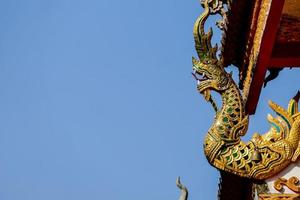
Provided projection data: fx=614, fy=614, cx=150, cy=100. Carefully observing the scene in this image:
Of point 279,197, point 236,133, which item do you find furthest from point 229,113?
point 279,197

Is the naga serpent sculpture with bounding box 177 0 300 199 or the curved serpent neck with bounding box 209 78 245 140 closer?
the naga serpent sculpture with bounding box 177 0 300 199

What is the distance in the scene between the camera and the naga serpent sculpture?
299cm

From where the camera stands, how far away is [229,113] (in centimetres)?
340

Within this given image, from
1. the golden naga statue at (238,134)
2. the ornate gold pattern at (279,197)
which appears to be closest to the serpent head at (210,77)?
the golden naga statue at (238,134)

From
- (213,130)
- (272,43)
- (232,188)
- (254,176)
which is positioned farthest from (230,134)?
(272,43)

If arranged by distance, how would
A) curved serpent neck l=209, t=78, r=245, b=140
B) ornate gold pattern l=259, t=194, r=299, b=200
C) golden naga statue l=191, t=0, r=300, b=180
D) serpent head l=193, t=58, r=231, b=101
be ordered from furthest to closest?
serpent head l=193, t=58, r=231, b=101, curved serpent neck l=209, t=78, r=245, b=140, golden naga statue l=191, t=0, r=300, b=180, ornate gold pattern l=259, t=194, r=299, b=200

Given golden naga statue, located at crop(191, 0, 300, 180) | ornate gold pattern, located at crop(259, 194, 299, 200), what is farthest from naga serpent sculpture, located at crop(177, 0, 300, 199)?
ornate gold pattern, located at crop(259, 194, 299, 200)

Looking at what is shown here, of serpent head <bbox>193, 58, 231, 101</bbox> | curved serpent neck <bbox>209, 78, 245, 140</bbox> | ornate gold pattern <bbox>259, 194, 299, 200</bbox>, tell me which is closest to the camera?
ornate gold pattern <bbox>259, 194, 299, 200</bbox>

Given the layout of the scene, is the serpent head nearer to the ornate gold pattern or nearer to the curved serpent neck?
the curved serpent neck

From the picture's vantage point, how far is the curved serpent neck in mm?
3307

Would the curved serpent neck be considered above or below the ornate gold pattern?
above

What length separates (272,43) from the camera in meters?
4.97

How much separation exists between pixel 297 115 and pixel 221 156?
44 centimetres

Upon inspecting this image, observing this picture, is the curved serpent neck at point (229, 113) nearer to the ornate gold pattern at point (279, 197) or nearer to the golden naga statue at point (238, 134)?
the golden naga statue at point (238, 134)
